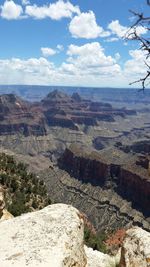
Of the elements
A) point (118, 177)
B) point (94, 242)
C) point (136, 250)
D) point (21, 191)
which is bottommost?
point (118, 177)

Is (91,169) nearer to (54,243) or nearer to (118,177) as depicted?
(118,177)

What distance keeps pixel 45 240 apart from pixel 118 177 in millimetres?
155498

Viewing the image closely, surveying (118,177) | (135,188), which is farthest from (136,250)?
(118,177)

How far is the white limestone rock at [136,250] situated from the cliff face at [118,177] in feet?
415

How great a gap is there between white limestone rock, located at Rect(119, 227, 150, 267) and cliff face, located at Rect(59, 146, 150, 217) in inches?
4975

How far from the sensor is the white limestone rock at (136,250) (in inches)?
731

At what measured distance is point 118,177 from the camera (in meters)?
171

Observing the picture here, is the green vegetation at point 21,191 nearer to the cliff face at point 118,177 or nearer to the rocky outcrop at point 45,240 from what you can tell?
the rocky outcrop at point 45,240

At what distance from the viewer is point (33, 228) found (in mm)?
18484

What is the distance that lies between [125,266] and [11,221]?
5.33 metres

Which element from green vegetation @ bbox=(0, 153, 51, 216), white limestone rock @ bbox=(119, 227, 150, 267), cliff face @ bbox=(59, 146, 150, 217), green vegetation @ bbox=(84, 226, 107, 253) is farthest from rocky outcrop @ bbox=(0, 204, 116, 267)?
cliff face @ bbox=(59, 146, 150, 217)

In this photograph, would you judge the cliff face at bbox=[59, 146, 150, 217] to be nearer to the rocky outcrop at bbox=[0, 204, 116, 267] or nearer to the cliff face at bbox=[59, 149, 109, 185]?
the cliff face at bbox=[59, 149, 109, 185]

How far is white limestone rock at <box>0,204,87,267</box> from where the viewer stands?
15.7 meters

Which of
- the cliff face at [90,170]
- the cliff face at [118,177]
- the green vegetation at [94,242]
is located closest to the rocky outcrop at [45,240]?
the green vegetation at [94,242]
